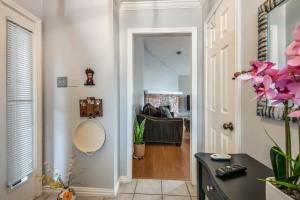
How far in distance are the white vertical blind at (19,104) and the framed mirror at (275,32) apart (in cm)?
209

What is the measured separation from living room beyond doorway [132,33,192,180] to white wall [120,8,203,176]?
0.56 feet

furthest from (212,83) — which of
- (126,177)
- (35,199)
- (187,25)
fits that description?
(35,199)

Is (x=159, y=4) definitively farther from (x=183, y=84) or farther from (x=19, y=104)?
(x=183, y=84)

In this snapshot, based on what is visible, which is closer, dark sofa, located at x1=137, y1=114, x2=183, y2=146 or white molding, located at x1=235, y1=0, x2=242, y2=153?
white molding, located at x1=235, y1=0, x2=242, y2=153

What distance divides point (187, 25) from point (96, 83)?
1410 mm

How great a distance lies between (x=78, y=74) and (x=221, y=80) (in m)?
1.61

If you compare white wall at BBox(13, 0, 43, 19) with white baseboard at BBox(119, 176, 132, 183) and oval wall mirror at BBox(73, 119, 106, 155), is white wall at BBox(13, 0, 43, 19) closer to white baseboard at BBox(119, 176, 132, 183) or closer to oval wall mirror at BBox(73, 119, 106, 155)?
oval wall mirror at BBox(73, 119, 106, 155)

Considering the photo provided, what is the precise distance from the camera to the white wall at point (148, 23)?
9.08 ft

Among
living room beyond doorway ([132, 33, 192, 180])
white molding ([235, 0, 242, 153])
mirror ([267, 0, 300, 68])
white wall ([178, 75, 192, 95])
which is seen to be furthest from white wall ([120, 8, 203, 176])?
white wall ([178, 75, 192, 95])

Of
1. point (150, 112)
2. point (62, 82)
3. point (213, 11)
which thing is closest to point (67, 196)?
point (62, 82)

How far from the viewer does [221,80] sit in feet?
6.47

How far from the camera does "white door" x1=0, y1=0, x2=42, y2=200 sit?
74.5 inches

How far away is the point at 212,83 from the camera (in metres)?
2.29

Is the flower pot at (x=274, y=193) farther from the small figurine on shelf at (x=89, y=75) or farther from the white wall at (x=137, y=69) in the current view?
the white wall at (x=137, y=69)
